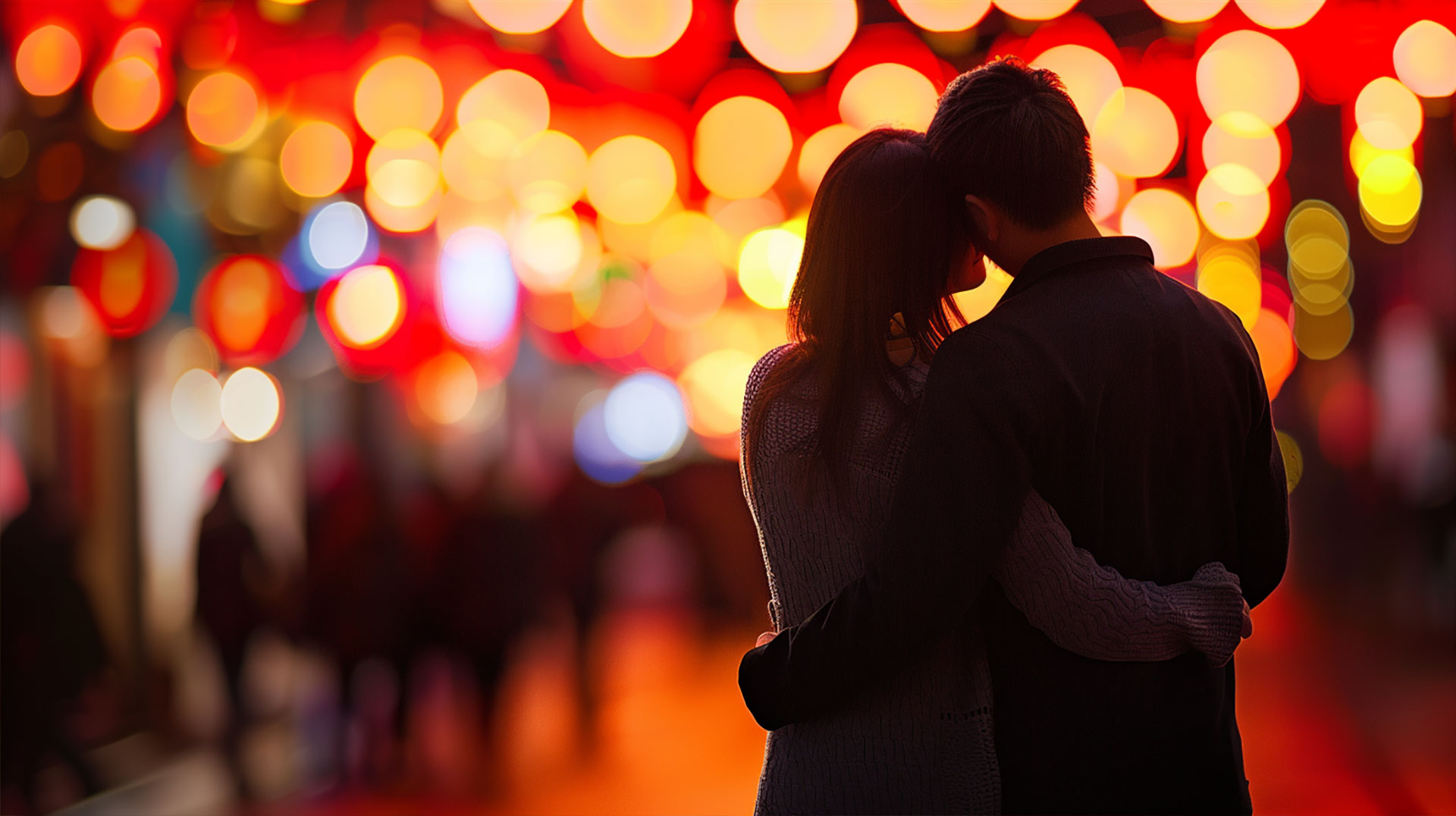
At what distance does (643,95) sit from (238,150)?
2.71 metres

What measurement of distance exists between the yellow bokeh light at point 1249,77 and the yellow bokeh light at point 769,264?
6.85 m

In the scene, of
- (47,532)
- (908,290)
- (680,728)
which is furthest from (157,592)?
(908,290)

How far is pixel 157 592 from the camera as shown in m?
8.31

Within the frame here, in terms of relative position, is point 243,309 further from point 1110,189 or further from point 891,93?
point 1110,189

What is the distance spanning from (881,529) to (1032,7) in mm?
2778

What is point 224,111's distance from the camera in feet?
23.3

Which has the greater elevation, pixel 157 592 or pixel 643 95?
pixel 643 95

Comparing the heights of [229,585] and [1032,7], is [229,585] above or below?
below

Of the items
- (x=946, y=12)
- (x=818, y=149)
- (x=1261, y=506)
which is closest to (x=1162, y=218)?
(x=818, y=149)

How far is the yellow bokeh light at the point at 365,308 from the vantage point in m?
10.4

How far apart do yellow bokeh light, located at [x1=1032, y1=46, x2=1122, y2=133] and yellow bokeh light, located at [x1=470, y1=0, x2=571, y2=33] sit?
1.94 m

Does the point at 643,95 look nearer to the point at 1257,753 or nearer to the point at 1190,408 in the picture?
the point at 1257,753

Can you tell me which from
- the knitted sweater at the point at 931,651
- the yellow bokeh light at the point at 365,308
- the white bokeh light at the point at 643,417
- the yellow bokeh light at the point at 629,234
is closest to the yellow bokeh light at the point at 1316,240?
the yellow bokeh light at the point at 629,234

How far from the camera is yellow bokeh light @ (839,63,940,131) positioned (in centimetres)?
560
